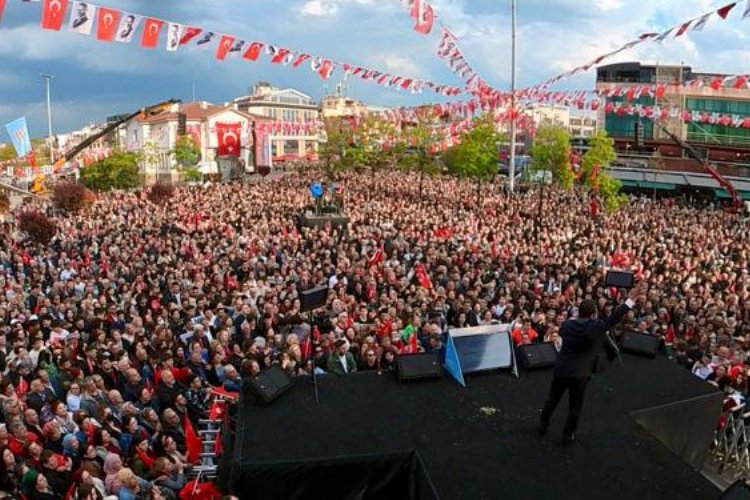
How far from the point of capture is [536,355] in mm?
8406

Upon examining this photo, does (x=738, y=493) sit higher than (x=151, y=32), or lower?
lower

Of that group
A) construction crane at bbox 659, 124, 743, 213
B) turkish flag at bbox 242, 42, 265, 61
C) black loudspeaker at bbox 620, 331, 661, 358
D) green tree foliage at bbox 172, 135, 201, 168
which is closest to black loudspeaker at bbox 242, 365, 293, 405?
black loudspeaker at bbox 620, 331, 661, 358

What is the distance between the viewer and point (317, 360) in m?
9.55

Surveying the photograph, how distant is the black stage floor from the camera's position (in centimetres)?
573

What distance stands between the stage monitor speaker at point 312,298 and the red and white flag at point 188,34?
9877 mm

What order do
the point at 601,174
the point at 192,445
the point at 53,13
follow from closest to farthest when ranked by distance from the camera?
the point at 192,445 < the point at 53,13 < the point at 601,174

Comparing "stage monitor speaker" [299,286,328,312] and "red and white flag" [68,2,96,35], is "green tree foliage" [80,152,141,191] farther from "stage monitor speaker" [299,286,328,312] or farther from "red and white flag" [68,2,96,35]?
"stage monitor speaker" [299,286,328,312]

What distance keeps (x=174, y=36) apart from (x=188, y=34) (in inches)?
17.8

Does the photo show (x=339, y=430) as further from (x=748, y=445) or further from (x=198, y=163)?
(x=198, y=163)

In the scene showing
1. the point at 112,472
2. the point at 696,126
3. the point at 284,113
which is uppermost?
Answer: the point at 284,113

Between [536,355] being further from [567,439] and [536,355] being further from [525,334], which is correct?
[525,334]

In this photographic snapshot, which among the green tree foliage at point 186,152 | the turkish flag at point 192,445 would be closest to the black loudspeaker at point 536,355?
the turkish flag at point 192,445

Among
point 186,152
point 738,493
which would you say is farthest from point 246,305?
point 186,152

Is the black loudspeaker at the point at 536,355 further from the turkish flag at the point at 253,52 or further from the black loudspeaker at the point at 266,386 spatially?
the turkish flag at the point at 253,52
